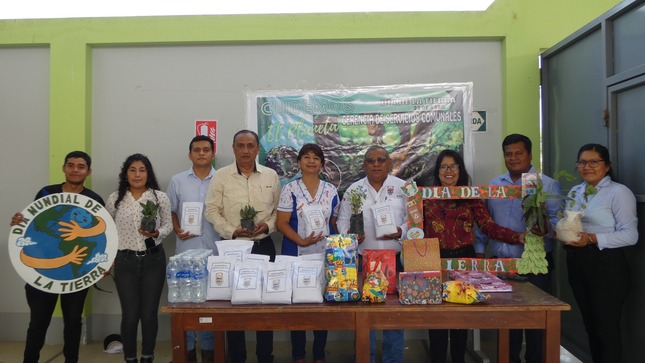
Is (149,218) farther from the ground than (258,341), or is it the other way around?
(149,218)

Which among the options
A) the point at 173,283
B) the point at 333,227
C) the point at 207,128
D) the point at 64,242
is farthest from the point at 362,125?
the point at 64,242

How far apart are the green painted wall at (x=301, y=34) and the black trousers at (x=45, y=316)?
1.34 meters

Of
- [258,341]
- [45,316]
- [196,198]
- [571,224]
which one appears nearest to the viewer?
[571,224]

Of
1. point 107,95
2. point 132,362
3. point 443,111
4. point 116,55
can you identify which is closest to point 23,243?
point 132,362

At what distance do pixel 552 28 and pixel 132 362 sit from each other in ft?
14.0

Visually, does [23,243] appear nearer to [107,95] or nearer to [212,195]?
[212,195]

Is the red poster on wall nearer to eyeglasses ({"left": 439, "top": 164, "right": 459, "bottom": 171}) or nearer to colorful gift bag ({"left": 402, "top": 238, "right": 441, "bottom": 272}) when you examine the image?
eyeglasses ({"left": 439, "top": 164, "right": 459, "bottom": 171})

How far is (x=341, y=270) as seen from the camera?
2.52 metres

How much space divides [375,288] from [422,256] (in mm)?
381

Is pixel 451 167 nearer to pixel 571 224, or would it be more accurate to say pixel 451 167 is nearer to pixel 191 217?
pixel 571 224

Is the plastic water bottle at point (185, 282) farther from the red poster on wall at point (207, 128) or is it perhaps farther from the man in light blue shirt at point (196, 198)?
the red poster on wall at point (207, 128)

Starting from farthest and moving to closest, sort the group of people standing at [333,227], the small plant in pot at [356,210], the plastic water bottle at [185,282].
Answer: the small plant in pot at [356,210], the group of people standing at [333,227], the plastic water bottle at [185,282]

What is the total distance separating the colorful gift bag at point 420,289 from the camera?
2.45 meters

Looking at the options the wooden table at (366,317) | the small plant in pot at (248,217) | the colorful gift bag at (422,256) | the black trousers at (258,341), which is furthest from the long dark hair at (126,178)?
the colorful gift bag at (422,256)
